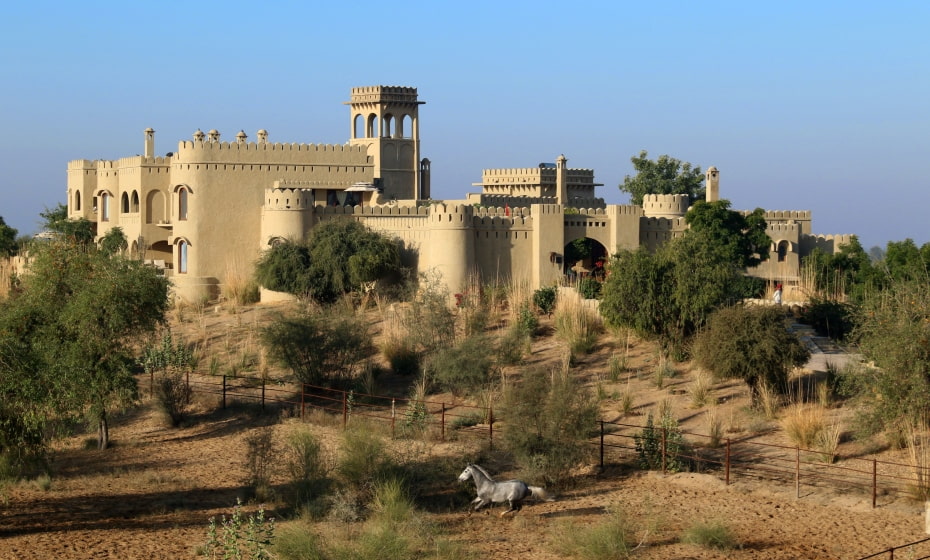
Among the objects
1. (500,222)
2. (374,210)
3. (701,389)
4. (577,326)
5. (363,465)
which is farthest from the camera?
(374,210)

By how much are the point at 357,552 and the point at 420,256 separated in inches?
749

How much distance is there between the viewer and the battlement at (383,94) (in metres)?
49.2

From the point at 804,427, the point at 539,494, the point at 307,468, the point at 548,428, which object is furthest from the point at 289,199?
the point at 539,494

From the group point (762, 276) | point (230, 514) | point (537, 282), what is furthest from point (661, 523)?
point (762, 276)

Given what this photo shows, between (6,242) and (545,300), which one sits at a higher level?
(6,242)

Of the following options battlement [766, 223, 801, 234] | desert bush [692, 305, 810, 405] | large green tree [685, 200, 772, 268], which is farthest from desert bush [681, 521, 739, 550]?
battlement [766, 223, 801, 234]

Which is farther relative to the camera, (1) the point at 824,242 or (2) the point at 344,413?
(1) the point at 824,242

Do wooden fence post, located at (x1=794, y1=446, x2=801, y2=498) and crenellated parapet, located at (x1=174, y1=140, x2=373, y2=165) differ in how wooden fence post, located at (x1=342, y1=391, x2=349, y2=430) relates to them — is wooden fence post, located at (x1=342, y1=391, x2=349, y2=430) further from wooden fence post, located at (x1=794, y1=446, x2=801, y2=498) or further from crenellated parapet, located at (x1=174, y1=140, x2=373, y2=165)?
crenellated parapet, located at (x1=174, y1=140, x2=373, y2=165)

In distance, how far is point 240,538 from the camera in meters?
16.3

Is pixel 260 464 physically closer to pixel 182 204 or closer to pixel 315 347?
pixel 315 347

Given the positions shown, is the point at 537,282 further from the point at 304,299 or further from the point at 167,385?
the point at 167,385

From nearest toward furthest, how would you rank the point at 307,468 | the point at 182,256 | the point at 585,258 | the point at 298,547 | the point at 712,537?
the point at 298,547, the point at 712,537, the point at 307,468, the point at 585,258, the point at 182,256

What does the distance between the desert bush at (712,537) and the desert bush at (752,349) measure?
6.66 meters

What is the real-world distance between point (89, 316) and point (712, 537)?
1169 centimetres
